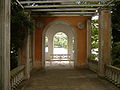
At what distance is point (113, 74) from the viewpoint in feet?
26.5

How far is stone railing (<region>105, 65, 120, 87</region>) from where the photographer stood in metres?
7.58

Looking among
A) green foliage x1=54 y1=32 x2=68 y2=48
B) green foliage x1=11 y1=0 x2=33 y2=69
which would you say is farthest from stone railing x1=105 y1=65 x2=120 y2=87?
green foliage x1=54 y1=32 x2=68 y2=48

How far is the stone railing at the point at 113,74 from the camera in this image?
7582mm

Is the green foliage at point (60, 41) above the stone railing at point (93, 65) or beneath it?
above

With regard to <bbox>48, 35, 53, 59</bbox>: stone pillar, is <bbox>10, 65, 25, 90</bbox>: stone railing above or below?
below

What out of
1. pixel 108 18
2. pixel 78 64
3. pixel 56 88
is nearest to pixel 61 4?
pixel 108 18

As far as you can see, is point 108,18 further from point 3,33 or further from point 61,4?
point 3,33

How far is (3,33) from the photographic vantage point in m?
4.55

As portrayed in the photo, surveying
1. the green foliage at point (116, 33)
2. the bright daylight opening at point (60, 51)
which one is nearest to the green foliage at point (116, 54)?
the green foliage at point (116, 33)

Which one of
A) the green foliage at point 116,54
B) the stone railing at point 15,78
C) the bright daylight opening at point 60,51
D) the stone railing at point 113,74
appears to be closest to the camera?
the stone railing at point 15,78

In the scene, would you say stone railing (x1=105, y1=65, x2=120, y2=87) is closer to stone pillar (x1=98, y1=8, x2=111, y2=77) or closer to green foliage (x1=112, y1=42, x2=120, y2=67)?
stone pillar (x1=98, y1=8, x2=111, y2=77)

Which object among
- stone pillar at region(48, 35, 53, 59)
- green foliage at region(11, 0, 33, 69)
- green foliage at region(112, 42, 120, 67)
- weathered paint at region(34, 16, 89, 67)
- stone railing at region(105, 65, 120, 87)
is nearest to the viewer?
stone railing at region(105, 65, 120, 87)

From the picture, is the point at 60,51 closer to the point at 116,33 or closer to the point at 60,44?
the point at 60,44

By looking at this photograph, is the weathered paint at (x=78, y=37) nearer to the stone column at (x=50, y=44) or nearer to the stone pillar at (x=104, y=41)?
the stone pillar at (x=104, y=41)
